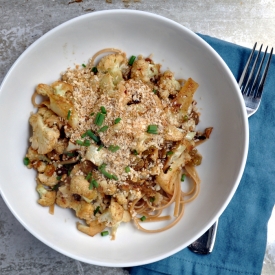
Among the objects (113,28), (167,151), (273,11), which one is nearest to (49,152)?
(167,151)

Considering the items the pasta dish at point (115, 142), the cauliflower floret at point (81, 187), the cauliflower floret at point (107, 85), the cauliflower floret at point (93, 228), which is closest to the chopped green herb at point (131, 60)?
the pasta dish at point (115, 142)

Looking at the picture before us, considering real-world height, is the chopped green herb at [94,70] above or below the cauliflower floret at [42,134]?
above

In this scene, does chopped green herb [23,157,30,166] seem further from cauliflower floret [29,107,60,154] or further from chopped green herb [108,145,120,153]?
chopped green herb [108,145,120,153]

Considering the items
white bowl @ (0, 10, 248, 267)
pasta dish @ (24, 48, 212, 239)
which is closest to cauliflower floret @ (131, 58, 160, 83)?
pasta dish @ (24, 48, 212, 239)

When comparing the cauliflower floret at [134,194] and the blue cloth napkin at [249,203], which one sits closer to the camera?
the cauliflower floret at [134,194]

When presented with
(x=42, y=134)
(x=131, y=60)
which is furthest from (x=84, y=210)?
(x=131, y=60)

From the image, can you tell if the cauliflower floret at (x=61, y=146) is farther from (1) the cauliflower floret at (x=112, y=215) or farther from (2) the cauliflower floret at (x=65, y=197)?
(1) the cauliflower floret at (x=112, y=215)
